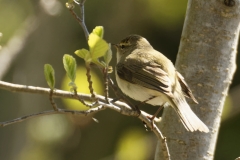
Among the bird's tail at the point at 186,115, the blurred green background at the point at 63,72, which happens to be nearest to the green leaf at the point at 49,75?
the bird's tail at the point at 186,115

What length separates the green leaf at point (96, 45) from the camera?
2191 millimetres

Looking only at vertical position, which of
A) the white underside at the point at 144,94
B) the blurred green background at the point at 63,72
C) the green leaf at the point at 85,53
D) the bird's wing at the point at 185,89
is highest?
the green leaf at the point at 85,53

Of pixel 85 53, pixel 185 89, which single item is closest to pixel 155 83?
pixel 185 89

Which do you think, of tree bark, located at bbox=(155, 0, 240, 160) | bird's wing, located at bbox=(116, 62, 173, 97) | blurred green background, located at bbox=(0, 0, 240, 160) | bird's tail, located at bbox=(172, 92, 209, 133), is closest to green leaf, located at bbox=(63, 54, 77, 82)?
bird's tail, located at bbox=(172, 92, 209, 133)

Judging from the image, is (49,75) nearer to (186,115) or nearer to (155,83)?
(186,115)

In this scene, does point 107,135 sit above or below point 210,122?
below

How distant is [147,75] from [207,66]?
0.63 m

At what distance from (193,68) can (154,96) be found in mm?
466

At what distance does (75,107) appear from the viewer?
15.4 ft

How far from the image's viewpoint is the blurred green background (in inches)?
232

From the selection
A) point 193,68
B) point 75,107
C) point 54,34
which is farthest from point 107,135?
point 193,68

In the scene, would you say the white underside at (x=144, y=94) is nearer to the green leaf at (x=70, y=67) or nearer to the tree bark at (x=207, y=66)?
the tree bark at (x=207, y=66)

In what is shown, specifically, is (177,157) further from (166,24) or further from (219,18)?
(166,24)

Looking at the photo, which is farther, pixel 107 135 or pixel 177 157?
pixel 107 135
